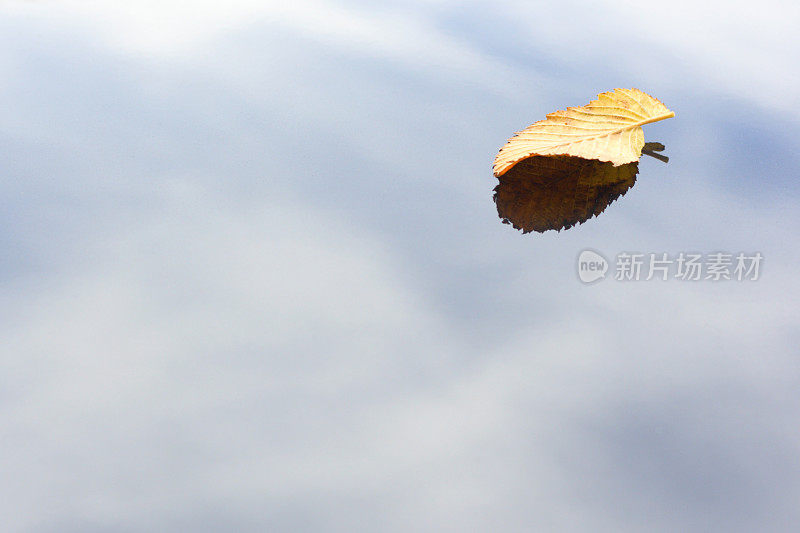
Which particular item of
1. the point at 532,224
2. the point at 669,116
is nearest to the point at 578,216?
the point at 532,224

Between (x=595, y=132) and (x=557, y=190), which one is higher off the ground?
(x=595, y=132)

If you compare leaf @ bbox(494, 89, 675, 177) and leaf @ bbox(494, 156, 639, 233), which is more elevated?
leaf @ bbox(494, 89, 675, 177)

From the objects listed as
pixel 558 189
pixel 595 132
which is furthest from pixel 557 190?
pixel 595 132

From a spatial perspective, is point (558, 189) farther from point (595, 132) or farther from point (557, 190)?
point (595, 132)

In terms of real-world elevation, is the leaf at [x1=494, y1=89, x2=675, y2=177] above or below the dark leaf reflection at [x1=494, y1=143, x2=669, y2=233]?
above

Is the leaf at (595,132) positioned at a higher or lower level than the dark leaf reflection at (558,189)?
higher
